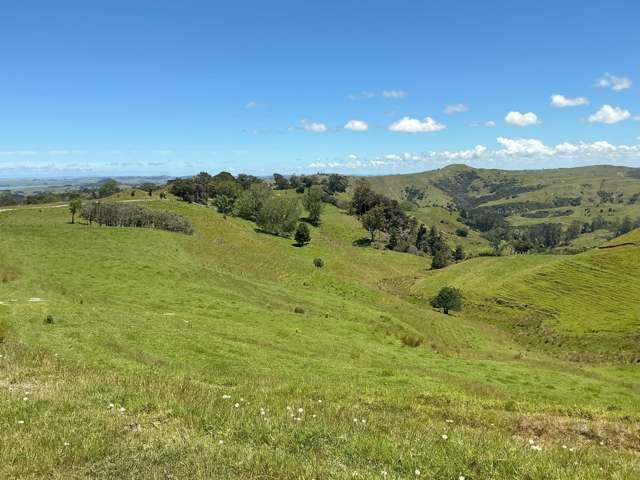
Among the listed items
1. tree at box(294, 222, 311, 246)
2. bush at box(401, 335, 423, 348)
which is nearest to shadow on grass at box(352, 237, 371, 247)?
tree at box(294, 222, 311, 246)

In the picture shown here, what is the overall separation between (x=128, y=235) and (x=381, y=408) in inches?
2543

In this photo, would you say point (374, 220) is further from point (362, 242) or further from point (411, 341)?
point (411, 341)

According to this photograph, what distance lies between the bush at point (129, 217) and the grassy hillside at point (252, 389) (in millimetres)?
29307

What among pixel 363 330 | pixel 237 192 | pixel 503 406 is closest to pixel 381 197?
pixel 237 192

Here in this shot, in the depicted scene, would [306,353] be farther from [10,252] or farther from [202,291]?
[10,252]

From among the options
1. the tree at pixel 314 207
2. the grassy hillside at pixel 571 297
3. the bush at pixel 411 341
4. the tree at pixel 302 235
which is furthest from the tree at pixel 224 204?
the bush at pixel 411 341

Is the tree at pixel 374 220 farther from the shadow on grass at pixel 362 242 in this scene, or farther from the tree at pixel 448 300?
the tree at pixel 448 300

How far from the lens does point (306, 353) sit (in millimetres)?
27688

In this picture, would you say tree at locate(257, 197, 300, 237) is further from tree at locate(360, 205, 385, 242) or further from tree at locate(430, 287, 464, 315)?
tree at locate(430, 287, 464, 315)

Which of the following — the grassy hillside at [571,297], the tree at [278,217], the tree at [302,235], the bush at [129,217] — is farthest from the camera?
the tree at [278,217]

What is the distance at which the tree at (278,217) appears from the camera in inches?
4850

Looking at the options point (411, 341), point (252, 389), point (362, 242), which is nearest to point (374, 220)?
point (362, 242)

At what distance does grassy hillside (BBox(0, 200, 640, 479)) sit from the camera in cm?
810

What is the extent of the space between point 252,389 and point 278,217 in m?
110
